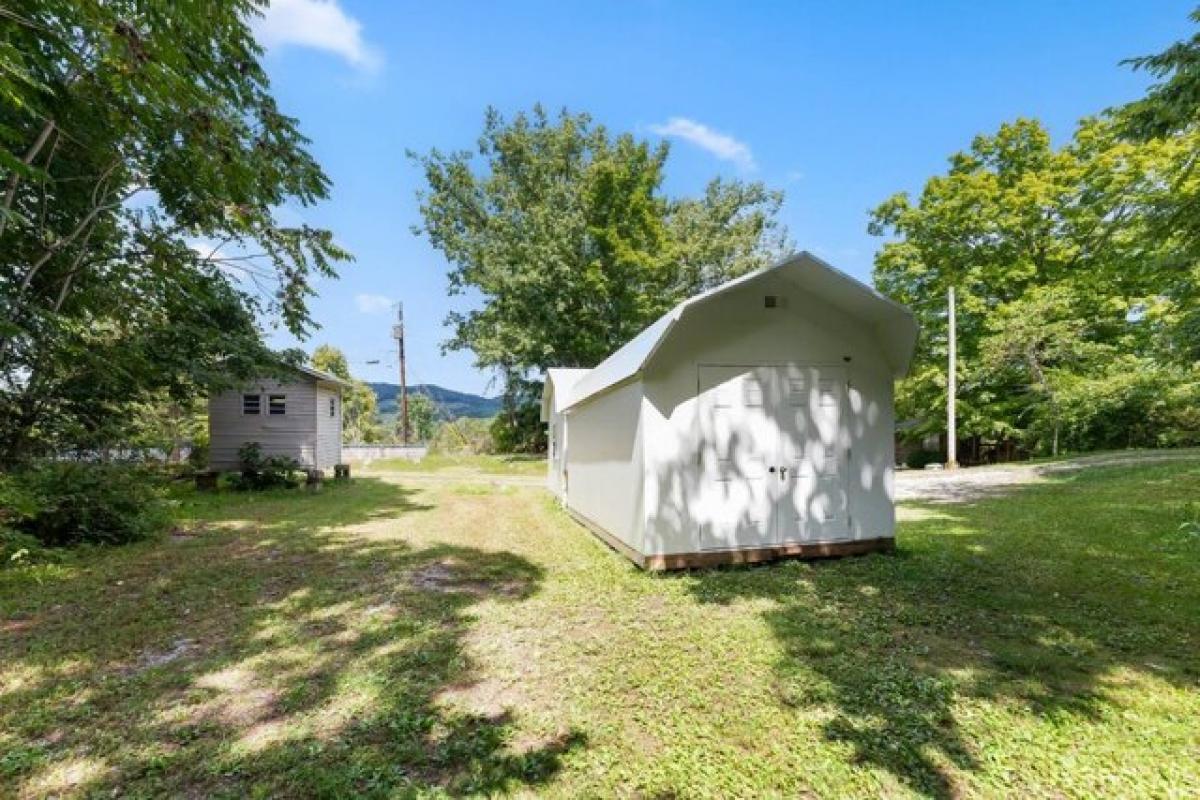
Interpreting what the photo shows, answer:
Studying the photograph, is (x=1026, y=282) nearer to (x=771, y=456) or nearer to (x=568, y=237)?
(x=568, y=237)

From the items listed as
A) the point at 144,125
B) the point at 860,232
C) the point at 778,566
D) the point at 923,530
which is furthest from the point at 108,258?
the point at 860,232

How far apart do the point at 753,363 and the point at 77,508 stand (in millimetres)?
9109

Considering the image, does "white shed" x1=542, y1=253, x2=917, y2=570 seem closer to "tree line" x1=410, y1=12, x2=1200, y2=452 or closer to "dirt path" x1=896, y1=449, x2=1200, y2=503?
"tree line" x1=410, y1=12, x2=1200, y2=452

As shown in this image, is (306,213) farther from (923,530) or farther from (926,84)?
(926,84)

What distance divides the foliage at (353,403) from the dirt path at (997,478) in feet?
92.9

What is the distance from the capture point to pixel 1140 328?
17.4 meters

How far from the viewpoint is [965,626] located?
13.6 ft

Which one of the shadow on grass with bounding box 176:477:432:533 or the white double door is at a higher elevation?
the white double door

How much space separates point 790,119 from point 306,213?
10.6 meters

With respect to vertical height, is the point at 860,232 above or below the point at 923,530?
above

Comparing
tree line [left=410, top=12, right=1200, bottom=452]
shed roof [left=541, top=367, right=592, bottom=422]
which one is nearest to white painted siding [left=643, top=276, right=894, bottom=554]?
tree line [left=410, top=12, right=1200, bottom=452]

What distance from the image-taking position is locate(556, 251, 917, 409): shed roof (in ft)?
18.5

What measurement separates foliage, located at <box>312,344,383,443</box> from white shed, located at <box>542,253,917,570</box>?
28.7 m

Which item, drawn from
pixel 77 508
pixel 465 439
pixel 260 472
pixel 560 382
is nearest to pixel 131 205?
pixel 77 508
